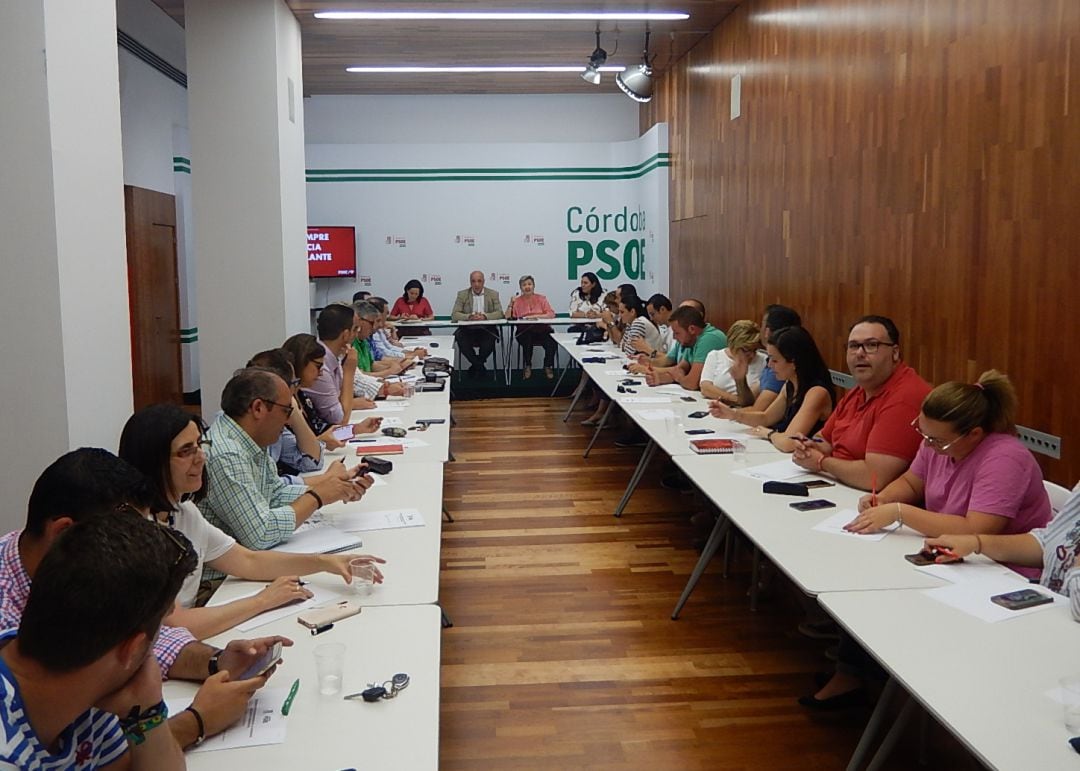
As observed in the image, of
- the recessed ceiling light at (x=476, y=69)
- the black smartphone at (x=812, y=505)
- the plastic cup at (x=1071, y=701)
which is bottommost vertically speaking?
the plastic cup at (x=1071, y=701)

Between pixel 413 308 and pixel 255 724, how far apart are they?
1061 centimetres

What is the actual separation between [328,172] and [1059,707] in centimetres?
1215

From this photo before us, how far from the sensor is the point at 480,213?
13141 mm

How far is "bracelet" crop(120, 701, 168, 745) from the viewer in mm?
1591

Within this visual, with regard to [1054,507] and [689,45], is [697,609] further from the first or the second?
[689,45]

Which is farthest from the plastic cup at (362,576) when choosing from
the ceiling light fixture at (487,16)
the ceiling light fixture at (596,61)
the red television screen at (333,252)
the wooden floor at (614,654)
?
the red television screen at (333,252)

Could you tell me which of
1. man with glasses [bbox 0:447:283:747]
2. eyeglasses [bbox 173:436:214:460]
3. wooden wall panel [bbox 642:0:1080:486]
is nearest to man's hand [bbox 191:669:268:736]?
man with glasses [bbox 0:447:283:747]

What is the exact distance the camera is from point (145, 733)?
161cm

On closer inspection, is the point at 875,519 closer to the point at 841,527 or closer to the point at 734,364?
the point at 841,527

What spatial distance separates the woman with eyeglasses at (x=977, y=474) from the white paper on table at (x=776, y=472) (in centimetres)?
76

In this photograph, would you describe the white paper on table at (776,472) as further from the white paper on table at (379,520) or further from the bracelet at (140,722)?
the bracelet at (140,722)

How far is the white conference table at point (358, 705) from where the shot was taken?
189 centimetres

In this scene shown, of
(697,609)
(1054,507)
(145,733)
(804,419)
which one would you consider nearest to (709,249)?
(804,419)

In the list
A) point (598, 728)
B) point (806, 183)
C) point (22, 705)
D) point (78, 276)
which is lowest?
point (598, 728)
